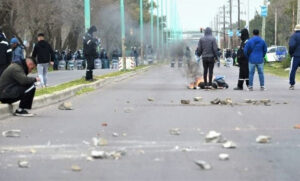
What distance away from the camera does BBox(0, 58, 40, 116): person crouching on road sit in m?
12.2

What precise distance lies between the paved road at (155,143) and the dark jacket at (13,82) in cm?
49

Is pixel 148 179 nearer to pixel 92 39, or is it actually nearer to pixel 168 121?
pixel 168 121

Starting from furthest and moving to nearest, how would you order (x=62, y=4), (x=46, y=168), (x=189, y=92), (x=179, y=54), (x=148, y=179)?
(x=62, y=4), (x=179, y=54), (x=189, y=92), (x=46, y=168), (x=148, y=179)

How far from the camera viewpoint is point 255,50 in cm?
1995

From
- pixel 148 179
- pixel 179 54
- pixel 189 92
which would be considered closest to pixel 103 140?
pixel 148 179

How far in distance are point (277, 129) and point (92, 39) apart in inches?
558

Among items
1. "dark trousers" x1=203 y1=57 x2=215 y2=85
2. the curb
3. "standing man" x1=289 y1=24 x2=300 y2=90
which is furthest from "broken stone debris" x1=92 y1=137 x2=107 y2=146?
"standing man" x1=289 y1=24 x2=300 y2=90

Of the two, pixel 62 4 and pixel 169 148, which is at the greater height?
pixel 62 4

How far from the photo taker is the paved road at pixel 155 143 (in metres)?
7.08

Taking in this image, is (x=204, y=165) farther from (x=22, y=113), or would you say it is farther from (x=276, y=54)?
(x=276, y=54)

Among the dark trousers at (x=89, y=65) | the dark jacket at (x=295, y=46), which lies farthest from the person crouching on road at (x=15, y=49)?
the dark jacket at (x=295, y=46)

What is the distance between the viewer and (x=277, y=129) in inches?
412

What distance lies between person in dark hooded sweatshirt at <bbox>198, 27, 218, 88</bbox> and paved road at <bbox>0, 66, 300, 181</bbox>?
5.30 meters

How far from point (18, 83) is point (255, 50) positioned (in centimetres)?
949
